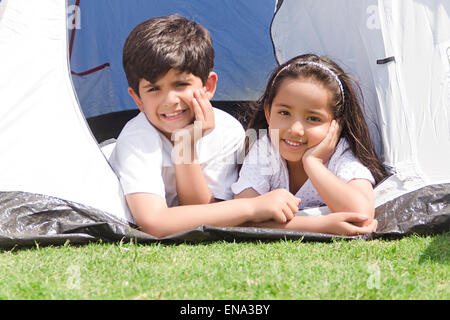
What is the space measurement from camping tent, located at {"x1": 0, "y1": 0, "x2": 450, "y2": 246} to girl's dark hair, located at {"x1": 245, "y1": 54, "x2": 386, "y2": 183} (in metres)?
0.06

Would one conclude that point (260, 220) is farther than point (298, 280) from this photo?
Yes

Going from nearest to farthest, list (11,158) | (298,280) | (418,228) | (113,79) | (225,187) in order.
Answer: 1. (298,280)
2. (418,228)
3. (11,158)
4. (225,187)
5. (113,79)

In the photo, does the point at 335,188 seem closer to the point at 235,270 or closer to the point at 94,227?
the point at 235,270

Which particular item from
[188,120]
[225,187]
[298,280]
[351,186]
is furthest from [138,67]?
[298,280]

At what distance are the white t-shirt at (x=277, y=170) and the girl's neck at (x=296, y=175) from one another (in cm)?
3

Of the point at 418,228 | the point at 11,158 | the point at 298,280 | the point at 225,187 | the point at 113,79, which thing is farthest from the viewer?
the point at 113,79

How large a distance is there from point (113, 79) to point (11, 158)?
1.35m

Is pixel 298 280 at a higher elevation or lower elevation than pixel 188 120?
lower

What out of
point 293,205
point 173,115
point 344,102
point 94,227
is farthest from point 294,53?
point 94,227

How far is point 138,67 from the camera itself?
1.94 metres

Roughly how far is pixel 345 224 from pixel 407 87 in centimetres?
58

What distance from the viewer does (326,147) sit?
1.93 metres

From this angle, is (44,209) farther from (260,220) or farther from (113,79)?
(113,79)

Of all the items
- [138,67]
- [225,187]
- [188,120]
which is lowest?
[225,187]
